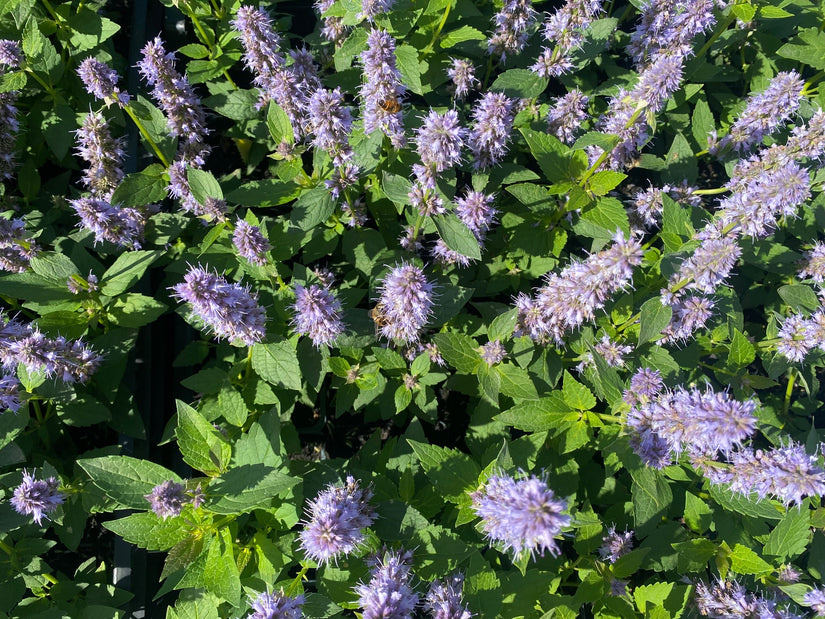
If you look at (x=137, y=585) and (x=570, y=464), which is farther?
(x=137, y=585)

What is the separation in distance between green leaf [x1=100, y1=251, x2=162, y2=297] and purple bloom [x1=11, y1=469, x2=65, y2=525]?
3.64 feet

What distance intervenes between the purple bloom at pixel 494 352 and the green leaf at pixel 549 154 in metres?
1.09

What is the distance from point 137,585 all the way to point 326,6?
3.98 metres

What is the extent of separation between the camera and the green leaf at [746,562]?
9.77ft

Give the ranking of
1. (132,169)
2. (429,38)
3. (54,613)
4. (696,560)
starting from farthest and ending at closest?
1. (132,169)
2. (429,38)
3. (696,560)
4. (54,613)

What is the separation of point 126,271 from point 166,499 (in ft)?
5.25

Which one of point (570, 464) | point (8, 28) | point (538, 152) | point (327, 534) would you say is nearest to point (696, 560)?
point (570, 464)

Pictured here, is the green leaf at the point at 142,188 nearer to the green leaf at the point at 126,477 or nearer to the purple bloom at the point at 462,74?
the green leaf at the point at 126,477

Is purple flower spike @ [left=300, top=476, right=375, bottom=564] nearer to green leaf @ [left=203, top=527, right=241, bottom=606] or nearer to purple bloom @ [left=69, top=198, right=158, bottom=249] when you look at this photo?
green leaf @ [left=203, top=527, right=241, bottom=606]

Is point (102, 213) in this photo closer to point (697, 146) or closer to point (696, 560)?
point (696, 560)

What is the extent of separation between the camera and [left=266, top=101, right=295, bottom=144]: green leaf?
3.13 meters

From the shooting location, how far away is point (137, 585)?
11.4 ft

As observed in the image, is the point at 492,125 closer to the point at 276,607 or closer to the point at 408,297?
the point at 408,297

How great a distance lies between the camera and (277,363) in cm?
300
